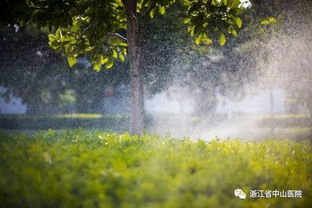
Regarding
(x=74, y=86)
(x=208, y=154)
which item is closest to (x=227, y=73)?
(x=74, y=86)

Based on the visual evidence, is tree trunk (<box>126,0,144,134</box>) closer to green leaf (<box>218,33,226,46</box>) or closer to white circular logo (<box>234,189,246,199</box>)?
green leaf (<box>218,33,226,46</box>)

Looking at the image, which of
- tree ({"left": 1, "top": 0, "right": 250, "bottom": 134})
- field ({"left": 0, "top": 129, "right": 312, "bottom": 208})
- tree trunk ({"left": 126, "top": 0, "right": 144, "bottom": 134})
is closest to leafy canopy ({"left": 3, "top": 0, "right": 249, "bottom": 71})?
tree ({"left": 1, "top": 0, "right": 250, "bottom": 134})

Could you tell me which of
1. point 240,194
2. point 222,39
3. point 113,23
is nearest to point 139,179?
point 240,194

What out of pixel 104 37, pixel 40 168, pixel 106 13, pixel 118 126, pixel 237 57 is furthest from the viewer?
pixel 118 126

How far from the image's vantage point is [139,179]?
355cm

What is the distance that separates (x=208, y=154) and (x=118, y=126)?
1883cm

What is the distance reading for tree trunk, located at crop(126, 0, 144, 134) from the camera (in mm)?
9719

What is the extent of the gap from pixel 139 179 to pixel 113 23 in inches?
295

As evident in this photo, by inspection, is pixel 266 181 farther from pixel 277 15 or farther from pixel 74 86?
pixel 74 86

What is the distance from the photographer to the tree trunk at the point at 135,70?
31.9 feet

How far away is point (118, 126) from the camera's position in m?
23.8

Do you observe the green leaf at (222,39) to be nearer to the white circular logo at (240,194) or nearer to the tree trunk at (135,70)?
the tree trunk at (135,70)

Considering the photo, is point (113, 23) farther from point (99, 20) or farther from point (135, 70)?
point (135, 70)

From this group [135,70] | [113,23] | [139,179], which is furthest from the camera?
[113,23]
